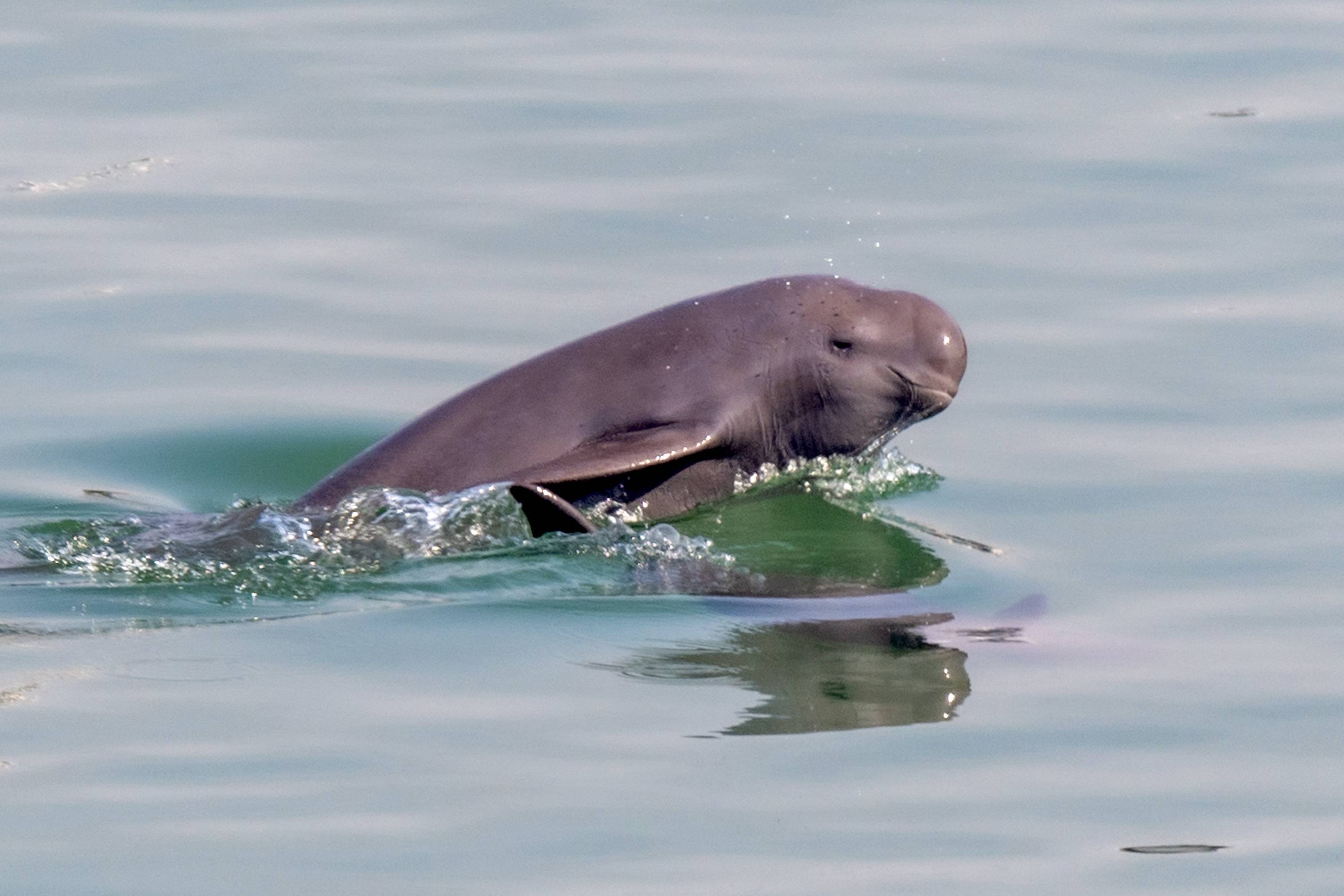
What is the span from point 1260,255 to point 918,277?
2.15 m

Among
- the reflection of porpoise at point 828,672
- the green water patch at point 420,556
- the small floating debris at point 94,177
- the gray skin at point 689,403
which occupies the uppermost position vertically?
the small floating debris at point 94,177

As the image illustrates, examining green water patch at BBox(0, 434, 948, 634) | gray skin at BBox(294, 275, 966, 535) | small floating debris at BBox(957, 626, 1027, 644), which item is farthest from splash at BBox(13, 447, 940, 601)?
small floating debris at BBox(957, 626, 1027, 644)

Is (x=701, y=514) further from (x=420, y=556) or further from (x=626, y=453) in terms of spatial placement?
(x=420, y=556)

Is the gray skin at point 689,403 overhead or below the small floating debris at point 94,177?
below

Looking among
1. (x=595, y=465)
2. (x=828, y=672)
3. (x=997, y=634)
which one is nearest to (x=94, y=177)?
(x=595, y=465)

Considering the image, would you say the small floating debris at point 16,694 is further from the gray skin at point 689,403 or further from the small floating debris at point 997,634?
the small floating debris at point 997,634

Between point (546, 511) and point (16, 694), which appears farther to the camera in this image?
point (546, 511)

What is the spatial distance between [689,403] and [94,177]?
696 centimetres

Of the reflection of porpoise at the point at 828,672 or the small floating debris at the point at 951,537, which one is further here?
the small floating debris at the point at 951,537

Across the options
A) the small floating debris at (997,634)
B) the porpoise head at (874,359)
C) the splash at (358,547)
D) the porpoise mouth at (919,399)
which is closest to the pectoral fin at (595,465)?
the splash at (358,547)

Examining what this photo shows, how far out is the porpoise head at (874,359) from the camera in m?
11.4

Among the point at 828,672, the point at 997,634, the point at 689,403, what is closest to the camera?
the point at 828,672

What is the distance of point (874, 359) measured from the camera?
37.3 feet

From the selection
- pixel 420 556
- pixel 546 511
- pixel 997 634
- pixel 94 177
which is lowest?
pixel 997 634
